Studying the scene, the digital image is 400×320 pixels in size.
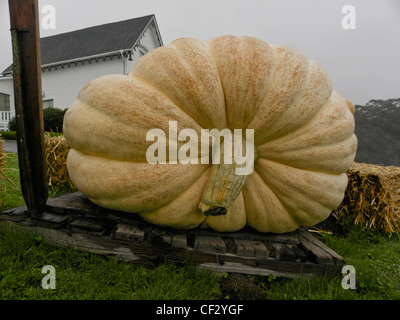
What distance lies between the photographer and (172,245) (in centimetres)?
155

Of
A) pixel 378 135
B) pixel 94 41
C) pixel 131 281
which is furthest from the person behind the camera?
pixel 94 41

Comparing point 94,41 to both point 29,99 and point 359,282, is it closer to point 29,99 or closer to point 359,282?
point 29,99

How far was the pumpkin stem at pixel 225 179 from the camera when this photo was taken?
1440mm

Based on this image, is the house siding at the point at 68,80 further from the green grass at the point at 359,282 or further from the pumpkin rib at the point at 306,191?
the green grass at the point at 359,282

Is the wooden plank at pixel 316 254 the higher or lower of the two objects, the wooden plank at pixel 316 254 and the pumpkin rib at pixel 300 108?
the lower

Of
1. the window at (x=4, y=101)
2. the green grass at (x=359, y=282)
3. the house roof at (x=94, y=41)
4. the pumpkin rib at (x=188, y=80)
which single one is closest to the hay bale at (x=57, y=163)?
the pumpkin rib at (x=188, y=80)

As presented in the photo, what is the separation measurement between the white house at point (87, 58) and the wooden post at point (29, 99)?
13368mm

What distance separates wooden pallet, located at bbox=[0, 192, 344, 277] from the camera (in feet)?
5.09

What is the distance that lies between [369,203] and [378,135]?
2699mm

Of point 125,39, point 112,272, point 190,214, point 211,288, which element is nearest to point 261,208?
point 190,214

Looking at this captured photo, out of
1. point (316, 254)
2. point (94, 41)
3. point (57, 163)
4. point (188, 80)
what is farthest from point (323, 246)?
point (94, 41)

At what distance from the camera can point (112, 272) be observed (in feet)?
4.75

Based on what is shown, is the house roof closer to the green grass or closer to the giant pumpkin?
the giant pumpkin

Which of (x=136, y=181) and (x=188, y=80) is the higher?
(x=188, y=80)
